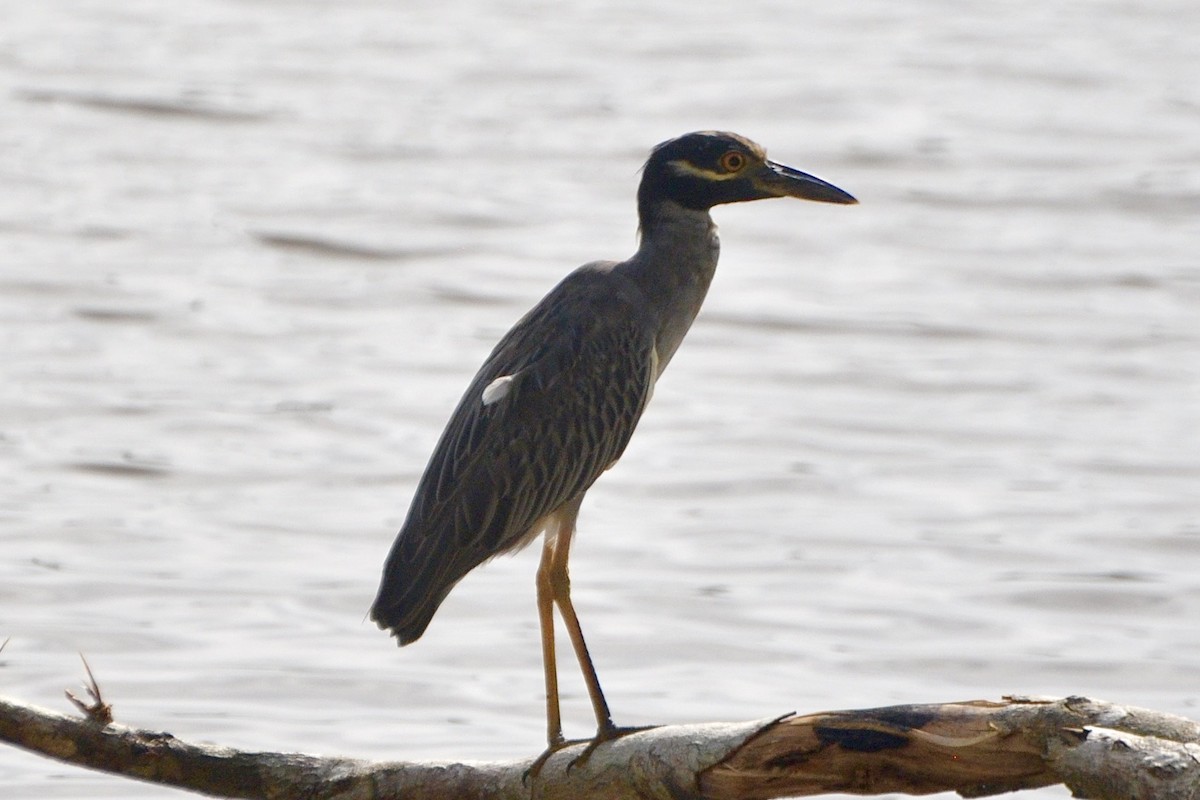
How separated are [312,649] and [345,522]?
169cm

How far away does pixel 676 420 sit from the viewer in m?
13.0

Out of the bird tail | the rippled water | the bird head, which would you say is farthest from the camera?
the rippled water

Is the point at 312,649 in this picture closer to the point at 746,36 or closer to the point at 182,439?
the point at 182,439

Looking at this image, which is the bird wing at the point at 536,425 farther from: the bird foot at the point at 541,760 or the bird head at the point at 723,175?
the bird foot at the point at 541,760

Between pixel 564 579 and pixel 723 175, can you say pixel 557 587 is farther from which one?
pixel 723 175

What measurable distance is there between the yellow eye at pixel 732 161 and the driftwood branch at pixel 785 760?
6.77 ft

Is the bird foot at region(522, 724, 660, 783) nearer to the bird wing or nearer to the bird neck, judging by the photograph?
the bird wing

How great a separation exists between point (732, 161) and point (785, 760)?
237 centimetres

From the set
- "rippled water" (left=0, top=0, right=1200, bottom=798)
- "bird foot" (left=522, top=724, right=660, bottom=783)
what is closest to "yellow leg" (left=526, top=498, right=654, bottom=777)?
"bird foot" (left=522, top=724, right=660, bottom=783)

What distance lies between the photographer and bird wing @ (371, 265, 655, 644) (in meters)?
6.35

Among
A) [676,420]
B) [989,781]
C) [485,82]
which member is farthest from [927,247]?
[989,781]

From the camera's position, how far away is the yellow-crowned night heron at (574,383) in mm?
6406

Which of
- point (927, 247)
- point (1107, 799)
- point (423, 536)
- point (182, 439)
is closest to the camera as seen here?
point (1107, 799)

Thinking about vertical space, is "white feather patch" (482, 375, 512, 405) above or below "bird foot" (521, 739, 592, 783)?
above
